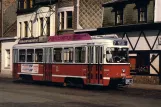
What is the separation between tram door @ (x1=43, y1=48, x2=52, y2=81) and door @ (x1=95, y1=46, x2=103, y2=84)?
4542 mm

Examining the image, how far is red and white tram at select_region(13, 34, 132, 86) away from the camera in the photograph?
74.4 ft

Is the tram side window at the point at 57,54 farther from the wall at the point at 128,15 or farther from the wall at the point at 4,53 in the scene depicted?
the wall at the point at 4,53

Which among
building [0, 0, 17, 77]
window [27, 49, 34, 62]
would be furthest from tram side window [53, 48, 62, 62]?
building [0, 0, 17, 77]

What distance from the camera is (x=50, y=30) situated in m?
39.8

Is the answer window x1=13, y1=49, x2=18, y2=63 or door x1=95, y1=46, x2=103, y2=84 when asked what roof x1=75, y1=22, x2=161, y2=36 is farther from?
window x1=13, y1=49, x2=18, y2=63

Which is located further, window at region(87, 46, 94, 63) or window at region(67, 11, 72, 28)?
window at region(67, 11, 72, 28)

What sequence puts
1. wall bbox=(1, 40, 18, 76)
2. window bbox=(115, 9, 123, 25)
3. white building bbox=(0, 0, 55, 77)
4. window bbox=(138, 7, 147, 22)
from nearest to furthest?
window bbox=(138, 7, 147, 22) → window bbox=(115, 9, 123, 25) → white building bbox=(0, 0, 55, 77) → wall bbox=(1, 40, 18, 76)

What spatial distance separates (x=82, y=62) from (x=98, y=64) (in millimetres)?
1338

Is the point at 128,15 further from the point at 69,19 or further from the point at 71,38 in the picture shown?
the point at 69,19

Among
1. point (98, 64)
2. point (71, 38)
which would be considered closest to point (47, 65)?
point (71, 38)

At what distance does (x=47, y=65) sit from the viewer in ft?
87.4

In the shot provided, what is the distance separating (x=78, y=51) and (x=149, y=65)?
283 inches

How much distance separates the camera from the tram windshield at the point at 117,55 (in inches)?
894

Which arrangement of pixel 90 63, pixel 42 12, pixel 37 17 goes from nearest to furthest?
1. pixel 90 63
2. pixel 42 12
3. pixel 37 17
